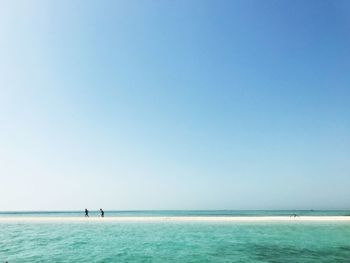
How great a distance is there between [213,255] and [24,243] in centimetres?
1730

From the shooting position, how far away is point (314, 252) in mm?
24078

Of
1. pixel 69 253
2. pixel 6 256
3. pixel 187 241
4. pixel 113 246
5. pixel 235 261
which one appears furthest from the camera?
pixel 187 241

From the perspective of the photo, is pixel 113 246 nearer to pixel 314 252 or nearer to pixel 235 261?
pixel 235 261

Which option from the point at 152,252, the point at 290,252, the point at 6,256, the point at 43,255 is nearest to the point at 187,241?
the point at 152,252

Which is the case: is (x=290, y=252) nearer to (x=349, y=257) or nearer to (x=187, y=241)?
(x=349, y=257)

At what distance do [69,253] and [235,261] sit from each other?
474 inches

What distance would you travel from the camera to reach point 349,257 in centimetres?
2150

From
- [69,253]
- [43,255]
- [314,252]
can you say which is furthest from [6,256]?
[314,252]

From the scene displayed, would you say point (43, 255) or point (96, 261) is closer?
point (96, 261)

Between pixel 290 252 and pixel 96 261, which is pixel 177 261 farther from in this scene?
pixel 290 252

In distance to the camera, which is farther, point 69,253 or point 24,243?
point 24,243

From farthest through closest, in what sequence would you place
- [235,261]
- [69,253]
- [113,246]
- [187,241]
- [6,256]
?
[187,241], [113,246], [69,253], [6,256], [235,261]

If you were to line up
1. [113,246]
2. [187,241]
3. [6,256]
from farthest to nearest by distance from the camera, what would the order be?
[187,241] → [113,246] → [6,256]

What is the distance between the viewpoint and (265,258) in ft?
70.3
